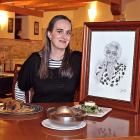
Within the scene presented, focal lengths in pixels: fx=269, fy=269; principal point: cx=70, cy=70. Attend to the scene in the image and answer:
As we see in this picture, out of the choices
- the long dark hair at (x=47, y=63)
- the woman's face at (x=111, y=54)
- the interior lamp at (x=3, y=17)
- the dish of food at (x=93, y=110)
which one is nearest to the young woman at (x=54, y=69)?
the long dark hair at (x=47, y=63)

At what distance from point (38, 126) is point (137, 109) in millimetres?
615

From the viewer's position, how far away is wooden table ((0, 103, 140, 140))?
1.09 metres

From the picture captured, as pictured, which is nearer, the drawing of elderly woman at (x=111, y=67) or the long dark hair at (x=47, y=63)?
the drawing of elderly woman at (x=111, y=67)

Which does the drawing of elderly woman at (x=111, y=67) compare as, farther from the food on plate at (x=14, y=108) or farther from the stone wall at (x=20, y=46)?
the stone wall at (x=20, y=46)

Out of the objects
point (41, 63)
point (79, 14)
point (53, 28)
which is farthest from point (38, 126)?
point (79, 14)

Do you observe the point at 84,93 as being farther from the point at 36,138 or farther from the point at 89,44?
the point at 36,138

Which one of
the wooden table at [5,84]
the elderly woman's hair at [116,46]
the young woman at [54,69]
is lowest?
the wooden table at [5,84]

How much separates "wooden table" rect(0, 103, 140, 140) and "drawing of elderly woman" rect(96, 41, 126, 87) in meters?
0.26

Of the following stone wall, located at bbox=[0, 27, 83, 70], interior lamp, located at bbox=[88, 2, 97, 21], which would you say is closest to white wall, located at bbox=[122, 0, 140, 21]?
interior lamp, located at bbox=[88, 2, 97, 21]

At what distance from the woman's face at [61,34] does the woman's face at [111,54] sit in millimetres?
393

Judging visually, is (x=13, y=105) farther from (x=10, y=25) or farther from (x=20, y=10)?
(x=20, y=10)

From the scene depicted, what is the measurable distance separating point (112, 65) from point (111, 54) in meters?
0.07

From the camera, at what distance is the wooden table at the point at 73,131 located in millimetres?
1088

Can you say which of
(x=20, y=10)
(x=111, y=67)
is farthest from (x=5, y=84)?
Answer: (x=20, y=10)
